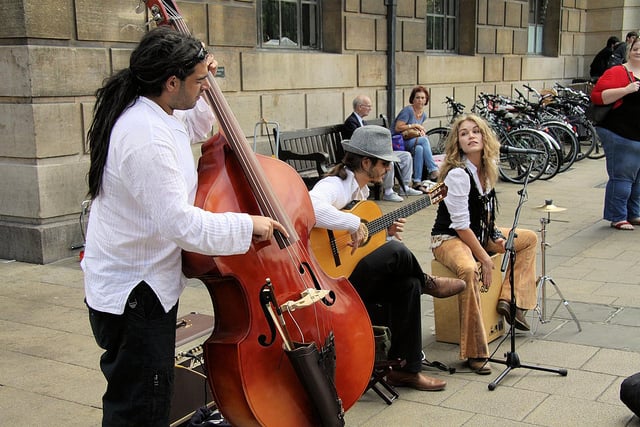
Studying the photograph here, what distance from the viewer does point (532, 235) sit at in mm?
5094

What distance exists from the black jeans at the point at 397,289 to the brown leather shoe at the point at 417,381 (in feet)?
0.13

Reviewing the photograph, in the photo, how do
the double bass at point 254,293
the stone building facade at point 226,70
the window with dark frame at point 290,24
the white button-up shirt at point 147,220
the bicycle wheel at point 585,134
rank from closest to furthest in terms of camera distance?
the white button-up shirt at point 147,220, the double bass at point 254,293, the stone building facade at point 226,70, the window with dark frame at point 290,24, the bicycle wheel at point 585,134

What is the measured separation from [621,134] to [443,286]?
15.5ft

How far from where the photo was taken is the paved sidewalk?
3988mm

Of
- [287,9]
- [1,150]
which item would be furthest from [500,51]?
[1,150]

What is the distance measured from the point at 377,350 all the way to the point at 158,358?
1774 mm

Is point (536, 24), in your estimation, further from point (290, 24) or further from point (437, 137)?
point (290, 24)

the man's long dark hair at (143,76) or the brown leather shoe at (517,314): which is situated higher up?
the man's long dark hair at (143,76)

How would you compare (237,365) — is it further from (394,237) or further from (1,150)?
(1,150)

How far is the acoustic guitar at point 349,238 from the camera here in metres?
4.22

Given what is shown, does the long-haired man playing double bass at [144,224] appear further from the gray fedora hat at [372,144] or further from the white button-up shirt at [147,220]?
the gray fedora hat at [372,144]

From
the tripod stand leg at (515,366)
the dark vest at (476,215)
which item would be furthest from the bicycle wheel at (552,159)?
the tripod stand leg at (515,366)

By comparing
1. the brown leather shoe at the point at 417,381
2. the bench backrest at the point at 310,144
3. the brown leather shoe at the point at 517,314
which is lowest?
the brown leather shoe at the point at 417,381

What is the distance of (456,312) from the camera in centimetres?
495
